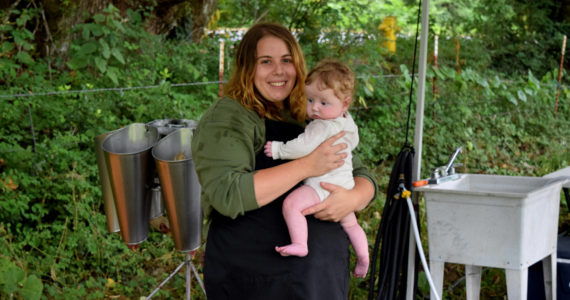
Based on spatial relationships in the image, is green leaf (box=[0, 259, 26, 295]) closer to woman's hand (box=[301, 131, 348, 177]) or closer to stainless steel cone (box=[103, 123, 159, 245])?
stainless steel cone (box=[103, 123, 159, 245])

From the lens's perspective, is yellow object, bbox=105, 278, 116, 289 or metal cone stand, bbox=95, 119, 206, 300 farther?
yellow object, bbox=105, 278, 116, 289

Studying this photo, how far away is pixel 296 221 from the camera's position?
2.04 meters

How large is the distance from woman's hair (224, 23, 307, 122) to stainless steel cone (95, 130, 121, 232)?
0.85 meters

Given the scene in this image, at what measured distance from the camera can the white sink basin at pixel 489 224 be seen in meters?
2.64

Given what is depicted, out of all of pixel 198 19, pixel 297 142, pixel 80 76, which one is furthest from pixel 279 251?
pixel 198 19

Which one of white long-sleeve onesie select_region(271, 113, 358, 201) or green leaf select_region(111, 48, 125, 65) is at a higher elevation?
green leaf select_region(111, 48, 125, 65)

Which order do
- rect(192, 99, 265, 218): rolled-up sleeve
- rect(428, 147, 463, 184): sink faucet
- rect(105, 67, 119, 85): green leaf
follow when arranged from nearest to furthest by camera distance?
rect(192, 99, 265, 218): rolled-up sleeve
rect(428, 147, 463, 184): sink faucet
rect(105, 67, 119, 85): green leaf

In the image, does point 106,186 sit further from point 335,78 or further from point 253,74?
point 335,78

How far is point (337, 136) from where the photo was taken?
6.99 feet

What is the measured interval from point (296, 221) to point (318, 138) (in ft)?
0.95

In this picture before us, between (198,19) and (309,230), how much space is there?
6.21 m

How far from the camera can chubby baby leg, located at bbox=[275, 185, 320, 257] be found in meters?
2.04

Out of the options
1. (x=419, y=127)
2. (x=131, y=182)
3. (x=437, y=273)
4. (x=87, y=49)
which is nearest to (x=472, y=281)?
(x=437, y=273)

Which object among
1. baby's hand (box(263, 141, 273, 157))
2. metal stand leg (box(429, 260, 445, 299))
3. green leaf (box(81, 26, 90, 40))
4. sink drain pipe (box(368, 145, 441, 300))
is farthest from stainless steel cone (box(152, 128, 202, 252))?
green leaf (box(81, 26, 90, 40))
